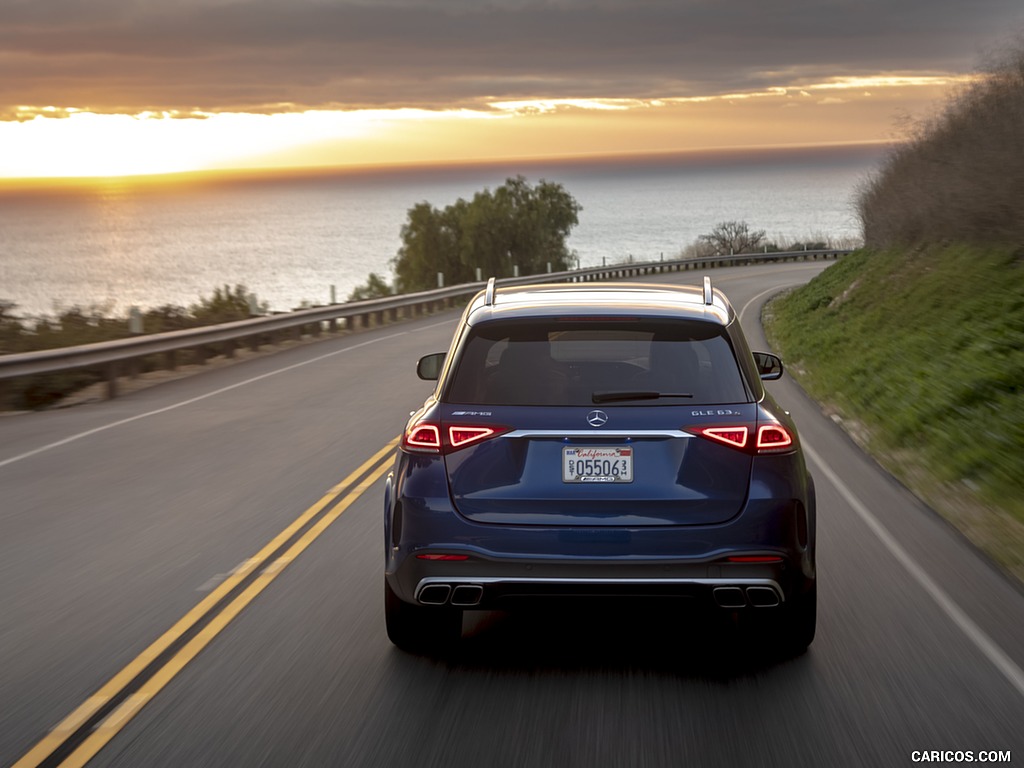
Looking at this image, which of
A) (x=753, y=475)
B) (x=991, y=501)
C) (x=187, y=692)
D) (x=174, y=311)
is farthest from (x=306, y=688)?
(x=174, y=311)

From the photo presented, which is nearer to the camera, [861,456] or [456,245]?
[861,456]

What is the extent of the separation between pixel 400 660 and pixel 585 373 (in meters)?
1.61

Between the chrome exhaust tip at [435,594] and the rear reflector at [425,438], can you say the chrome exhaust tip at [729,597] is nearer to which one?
the chrome exhaust tip at [435,594]

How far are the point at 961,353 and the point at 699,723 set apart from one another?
12.1 metres

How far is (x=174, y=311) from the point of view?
1147 inches

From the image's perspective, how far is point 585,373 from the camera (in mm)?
5902

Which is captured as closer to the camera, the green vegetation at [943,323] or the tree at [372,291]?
the green vegetation at [943,323]

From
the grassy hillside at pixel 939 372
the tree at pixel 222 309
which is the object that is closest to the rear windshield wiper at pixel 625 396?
the grassy hillside at pixel 939 372

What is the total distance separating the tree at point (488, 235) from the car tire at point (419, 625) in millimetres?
95928

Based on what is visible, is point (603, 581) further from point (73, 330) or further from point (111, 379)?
→ point (73, 330)

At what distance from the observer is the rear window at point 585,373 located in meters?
5.61

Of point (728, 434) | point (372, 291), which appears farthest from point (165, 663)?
point (372, 291)

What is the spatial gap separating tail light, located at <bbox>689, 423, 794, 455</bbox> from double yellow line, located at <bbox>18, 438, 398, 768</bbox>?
265cm

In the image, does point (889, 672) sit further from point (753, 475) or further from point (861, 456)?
point (861, 456)
